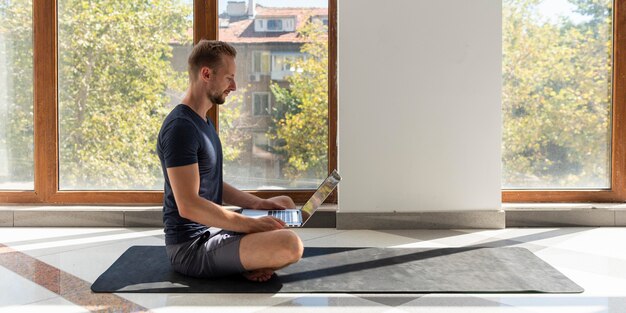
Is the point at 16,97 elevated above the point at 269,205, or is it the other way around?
the point at 16,97

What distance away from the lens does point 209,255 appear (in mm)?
2969

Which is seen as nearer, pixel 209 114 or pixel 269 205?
pixel 269 205

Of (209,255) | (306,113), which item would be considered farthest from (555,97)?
(209,255)

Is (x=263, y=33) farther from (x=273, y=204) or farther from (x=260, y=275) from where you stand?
(x=260, y=275)

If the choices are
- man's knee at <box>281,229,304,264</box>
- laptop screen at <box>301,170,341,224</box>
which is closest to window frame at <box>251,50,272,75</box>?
laptop screen at <box>301,170,341,224</box>

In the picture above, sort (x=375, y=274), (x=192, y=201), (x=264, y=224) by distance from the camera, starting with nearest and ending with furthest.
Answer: (x=192, y=201)
(x=264, y=224)
(x=375, y=274)

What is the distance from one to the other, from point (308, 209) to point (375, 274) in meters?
0.57

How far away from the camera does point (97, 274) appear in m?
3.21

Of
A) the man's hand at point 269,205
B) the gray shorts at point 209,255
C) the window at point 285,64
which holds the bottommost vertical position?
the gray shorts at point 209,255

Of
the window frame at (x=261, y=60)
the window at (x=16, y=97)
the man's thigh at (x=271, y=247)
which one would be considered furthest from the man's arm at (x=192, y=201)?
the window at (x=16, y=97)

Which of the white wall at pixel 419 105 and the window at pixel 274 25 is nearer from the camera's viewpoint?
the white wall at pixel 419 105

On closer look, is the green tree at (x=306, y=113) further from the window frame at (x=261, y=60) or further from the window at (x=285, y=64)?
the window frame at (x=261, y=60)

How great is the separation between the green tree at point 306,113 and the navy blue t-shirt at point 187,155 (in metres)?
1.76

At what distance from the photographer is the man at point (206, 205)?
2787 mm
